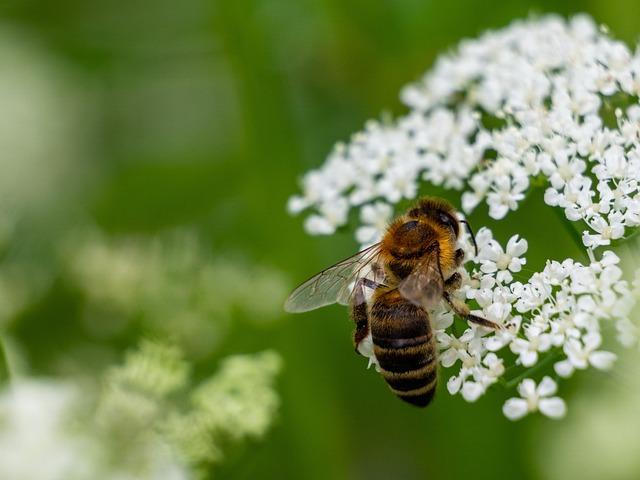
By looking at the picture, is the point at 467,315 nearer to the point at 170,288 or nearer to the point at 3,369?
the point at 3,369

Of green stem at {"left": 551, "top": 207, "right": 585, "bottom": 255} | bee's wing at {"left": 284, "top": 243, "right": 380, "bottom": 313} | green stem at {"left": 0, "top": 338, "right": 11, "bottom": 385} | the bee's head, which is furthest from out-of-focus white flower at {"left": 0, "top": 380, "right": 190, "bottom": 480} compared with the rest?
green stem at {"left": 551, "top": 207, "right": 585, "bottom": 255}

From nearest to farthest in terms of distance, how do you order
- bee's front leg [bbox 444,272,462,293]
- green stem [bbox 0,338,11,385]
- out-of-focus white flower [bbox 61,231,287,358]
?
bee's front leg [bbox 444,272,462,293], green stem [bbox 0,338,11,385], out-of-focus white flower [bbox 61,231,287,358]

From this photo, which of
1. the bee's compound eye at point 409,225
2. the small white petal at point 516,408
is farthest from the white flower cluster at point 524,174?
the bee's compound eye at point 409,225

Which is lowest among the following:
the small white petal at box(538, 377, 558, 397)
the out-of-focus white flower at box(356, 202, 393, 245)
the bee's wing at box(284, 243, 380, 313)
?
the small white petal at box(538, 377, 558, 397)

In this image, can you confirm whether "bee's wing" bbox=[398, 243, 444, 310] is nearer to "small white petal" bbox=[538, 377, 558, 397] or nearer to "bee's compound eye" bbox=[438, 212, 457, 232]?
"bee's compound eye" bbox=[438, 212, 457, 232]

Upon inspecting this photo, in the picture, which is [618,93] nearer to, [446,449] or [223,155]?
[446,449]

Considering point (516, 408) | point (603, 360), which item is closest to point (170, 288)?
point (516, 408)

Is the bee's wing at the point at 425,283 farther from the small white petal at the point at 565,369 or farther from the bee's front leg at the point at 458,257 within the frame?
the small white petal at the point at 565,369

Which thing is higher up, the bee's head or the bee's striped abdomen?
the bee's head
